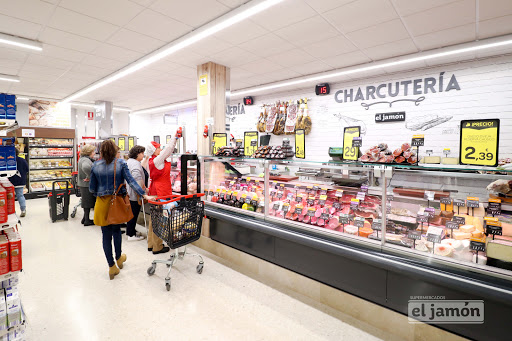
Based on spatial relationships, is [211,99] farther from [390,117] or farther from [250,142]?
[390,117]

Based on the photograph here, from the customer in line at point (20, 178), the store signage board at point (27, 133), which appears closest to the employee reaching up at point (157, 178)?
the customer in line at point (20, 178)

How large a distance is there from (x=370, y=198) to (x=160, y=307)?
256 cm

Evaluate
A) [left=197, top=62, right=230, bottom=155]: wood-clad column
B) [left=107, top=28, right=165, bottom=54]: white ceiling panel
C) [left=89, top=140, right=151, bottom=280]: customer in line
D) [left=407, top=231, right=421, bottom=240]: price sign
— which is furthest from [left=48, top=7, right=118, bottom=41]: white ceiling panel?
[left=407, top=231, right=421, bottom=240]: price sign

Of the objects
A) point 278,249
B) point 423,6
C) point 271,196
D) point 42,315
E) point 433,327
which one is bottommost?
point 42,315

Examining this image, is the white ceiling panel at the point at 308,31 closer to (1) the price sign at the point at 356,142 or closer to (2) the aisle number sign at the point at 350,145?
(2) the aisle number sign at the point at 350,145

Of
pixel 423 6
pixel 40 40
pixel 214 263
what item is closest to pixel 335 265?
pixel 214 263

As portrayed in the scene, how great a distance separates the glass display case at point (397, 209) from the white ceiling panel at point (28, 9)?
314cm

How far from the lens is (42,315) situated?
104 inches

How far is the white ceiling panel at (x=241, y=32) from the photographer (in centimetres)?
382

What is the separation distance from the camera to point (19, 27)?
13.3 feet

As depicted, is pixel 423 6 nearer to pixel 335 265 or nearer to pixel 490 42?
pixel 490 42

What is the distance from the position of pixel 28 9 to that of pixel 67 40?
1064 millimetres

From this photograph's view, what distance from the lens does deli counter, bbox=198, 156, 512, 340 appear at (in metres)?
1.96

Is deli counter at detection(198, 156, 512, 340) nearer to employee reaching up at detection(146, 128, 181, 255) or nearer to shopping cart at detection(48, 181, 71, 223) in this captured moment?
employee reaching up at detection(146, 128, 181, 255)
